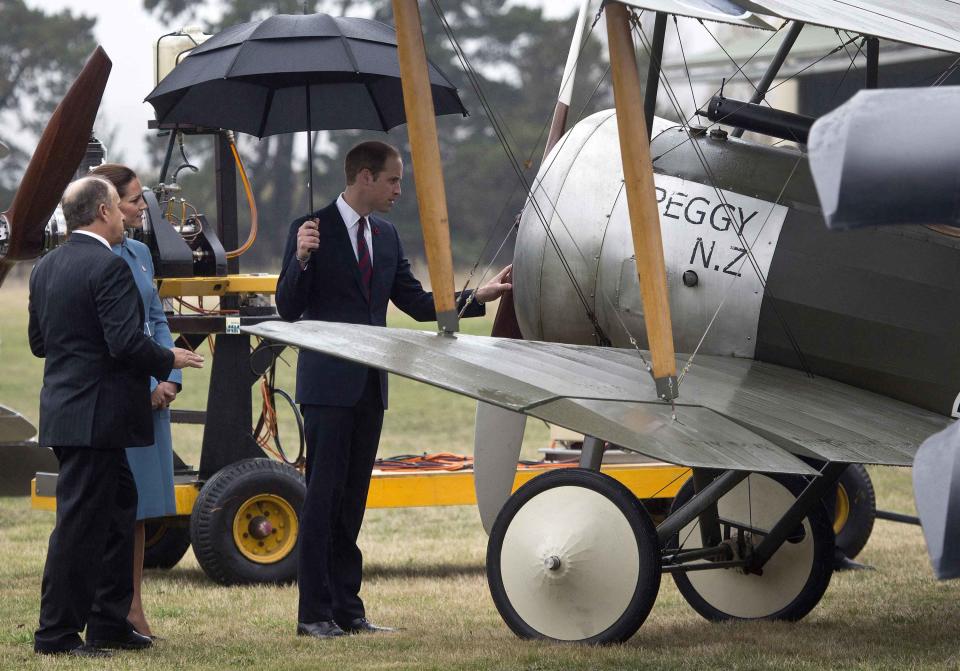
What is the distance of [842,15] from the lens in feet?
15.6

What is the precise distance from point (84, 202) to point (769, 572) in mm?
3135

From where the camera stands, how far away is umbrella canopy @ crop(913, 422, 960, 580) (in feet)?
9.10

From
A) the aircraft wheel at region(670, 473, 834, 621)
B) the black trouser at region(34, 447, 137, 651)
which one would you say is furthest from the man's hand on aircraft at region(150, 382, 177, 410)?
the aircraft wheel at region(670, 473, 834, 621)

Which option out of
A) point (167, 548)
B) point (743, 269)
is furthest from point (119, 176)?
point (167, 548)

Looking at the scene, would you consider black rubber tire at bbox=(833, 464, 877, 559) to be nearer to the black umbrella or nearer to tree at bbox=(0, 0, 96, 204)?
the black umbrella

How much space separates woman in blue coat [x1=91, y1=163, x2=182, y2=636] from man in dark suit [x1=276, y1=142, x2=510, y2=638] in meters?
0.50

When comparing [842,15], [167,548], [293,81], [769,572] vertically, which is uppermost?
[842,15]

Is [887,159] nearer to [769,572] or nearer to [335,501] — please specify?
[335,501]

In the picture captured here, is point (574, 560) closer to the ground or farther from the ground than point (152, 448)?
closer to the ground

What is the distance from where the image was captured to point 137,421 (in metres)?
A: 5.14

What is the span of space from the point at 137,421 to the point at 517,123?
34.6 m

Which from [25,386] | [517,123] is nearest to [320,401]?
[25,386]

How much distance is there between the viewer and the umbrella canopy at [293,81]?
259 inches

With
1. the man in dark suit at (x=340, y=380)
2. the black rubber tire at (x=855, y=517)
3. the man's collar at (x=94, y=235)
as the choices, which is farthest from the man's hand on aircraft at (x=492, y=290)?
the black rubber tire at (x=855, y=517)
